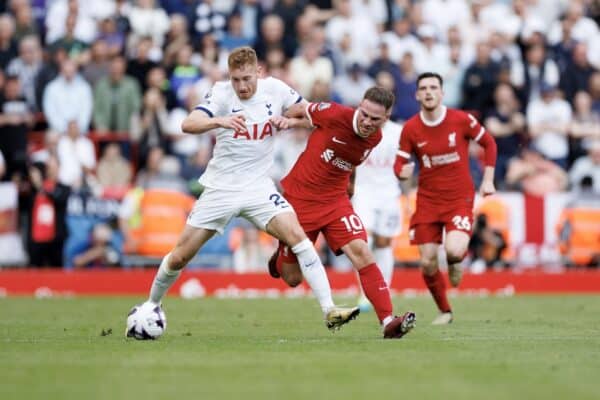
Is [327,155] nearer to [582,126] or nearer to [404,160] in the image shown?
[404,160]

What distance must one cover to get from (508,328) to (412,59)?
11.7 meters

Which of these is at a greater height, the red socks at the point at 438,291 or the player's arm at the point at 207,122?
the player's arm at the point at 207,122

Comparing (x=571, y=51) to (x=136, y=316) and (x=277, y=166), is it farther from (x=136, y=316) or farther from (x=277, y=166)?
(x=136, y=316)

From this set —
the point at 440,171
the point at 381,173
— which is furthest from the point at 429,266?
the point at 381,173

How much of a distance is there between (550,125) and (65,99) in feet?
30.2

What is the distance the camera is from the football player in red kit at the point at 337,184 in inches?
469

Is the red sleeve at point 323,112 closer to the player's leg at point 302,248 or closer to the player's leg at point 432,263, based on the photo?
the player's leg at point 302,248

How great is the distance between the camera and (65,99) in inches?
909

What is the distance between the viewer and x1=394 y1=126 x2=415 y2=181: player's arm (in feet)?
46.5

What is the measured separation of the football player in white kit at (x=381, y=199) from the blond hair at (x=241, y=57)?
234 inches

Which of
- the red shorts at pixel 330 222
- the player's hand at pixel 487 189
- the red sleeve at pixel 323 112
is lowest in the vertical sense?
the red shorts at pixel 330 222

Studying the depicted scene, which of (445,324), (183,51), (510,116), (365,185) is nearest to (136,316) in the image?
(445,324)

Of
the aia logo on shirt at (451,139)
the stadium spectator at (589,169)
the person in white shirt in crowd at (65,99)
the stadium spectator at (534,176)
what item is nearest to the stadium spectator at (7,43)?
the person in white shirt in crowd at (65,99)

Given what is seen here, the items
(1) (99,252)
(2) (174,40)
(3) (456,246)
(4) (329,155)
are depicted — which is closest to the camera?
(4) (329,155)
